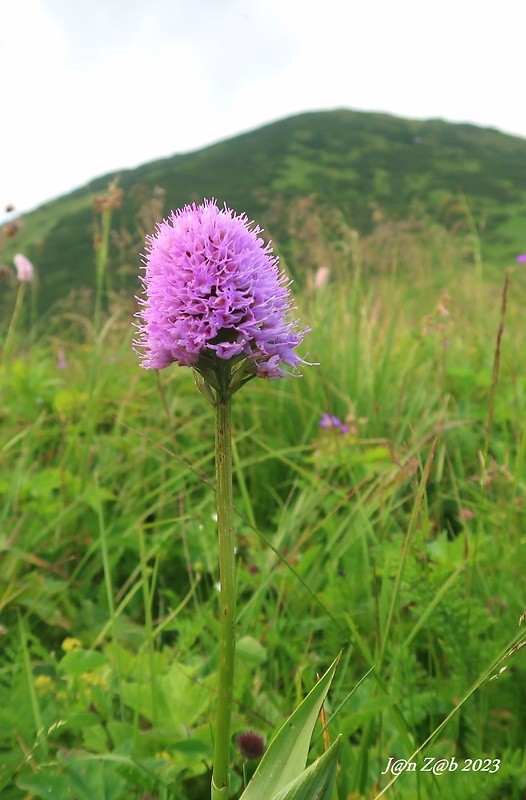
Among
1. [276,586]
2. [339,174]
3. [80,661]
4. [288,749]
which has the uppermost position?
[339,174]

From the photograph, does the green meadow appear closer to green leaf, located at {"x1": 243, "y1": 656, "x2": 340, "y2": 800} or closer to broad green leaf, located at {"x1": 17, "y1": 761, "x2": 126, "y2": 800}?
broad green leaf, located at {"x1": 17, "y1": 761, "x2": 126, "y2": 800}

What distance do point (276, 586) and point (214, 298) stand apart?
1401mm

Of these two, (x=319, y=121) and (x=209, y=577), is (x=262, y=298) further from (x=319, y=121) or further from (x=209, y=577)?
(x=319, y=121)

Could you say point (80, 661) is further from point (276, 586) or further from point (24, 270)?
point (24, 270)

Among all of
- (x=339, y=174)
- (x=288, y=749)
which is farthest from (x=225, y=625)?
(x=339, y=174)

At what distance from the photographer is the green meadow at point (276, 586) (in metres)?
1.47

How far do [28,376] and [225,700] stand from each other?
135 inches

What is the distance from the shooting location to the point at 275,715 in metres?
1.70

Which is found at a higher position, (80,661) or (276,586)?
(80,661)

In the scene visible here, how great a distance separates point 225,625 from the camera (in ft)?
3.36

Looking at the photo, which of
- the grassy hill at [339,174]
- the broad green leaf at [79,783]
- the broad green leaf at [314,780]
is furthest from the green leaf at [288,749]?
the grassy hill at [339,174]

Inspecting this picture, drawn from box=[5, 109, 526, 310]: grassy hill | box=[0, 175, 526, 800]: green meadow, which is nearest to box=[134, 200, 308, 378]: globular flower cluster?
box=[0, 175, 526, 800]: green meadow

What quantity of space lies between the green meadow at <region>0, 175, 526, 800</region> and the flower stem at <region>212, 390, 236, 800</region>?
0.26 metres

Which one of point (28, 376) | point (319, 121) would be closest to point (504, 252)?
point (28, 376)
